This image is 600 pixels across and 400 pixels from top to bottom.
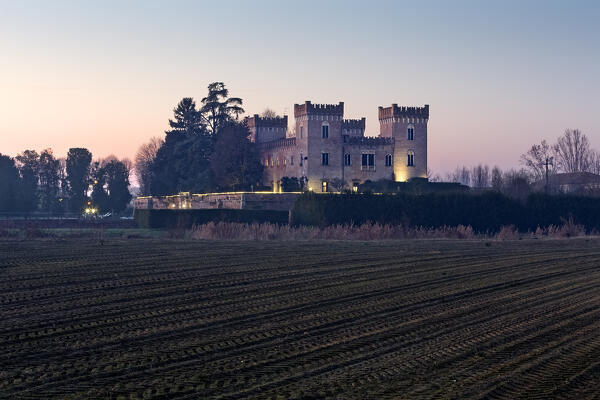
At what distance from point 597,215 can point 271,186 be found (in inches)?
1431

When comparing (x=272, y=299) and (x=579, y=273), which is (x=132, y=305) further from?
(x=579, y=273)

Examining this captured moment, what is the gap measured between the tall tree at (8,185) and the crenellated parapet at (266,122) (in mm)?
30426

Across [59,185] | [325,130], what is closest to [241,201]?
[325,130]

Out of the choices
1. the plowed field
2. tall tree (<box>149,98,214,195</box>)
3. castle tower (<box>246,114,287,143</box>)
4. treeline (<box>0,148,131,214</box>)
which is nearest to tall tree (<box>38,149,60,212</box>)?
treeline (<box>0,148,131,214</box>)

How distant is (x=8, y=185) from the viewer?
98250 millimetres

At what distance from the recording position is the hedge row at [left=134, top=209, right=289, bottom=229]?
61.2 meters

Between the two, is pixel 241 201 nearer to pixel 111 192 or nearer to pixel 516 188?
pixel 516 188

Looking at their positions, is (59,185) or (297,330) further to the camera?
(59,185)

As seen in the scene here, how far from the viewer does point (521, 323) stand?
52.4 ft

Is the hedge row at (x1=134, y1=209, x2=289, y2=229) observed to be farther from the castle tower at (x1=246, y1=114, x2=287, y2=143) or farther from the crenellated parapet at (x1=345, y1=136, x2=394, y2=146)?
the castle tower at (x1=246, y1=114, x2=287, y2=143)

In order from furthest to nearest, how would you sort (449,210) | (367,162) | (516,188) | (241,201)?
(367,162)
(241,201)
(516,188)
(449,210)

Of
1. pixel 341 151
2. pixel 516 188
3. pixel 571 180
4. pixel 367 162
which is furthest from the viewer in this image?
pixel 571 180

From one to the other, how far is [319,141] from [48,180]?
45.6 meters

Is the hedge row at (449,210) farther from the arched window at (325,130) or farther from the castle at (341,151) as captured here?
the arched window at (325,130)
